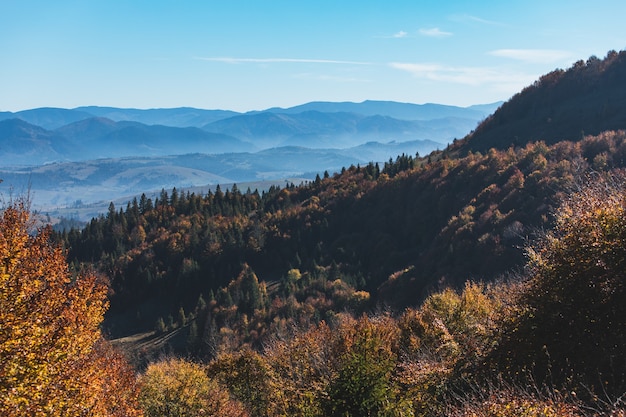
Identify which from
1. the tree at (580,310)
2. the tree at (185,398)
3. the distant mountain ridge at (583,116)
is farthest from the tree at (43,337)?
the distant mountain ridge at (583,116)

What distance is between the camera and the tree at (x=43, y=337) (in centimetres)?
1702

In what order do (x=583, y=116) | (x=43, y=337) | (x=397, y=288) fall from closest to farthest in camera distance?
(x=43, y=337) → (x=397, y=288) → (x=583, y=116)

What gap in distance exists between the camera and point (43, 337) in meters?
19.4

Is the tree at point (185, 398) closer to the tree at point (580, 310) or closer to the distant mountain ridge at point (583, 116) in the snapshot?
the tree at point (580, 310)

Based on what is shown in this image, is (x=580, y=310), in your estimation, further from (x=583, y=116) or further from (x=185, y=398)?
(x=583, y=116)

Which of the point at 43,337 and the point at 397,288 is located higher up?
the point at 43,337

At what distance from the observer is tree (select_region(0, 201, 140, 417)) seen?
55.8 ft

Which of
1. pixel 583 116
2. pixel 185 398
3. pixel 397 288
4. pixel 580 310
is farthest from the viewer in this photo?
pixel 583 116

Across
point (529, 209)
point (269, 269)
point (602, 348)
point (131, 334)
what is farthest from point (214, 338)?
point (602, 348)

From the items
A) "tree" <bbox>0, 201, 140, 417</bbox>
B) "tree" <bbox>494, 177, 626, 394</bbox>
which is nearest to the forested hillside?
"tree" <bbox>494, 177, 626, 394</bbox>

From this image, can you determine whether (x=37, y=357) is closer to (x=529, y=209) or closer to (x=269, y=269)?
(x=529, y=209)

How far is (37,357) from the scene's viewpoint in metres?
18.2

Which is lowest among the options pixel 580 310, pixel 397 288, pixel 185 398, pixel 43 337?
pixel 397 288

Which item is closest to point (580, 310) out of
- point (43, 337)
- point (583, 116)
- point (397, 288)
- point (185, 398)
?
point (43, 337)
